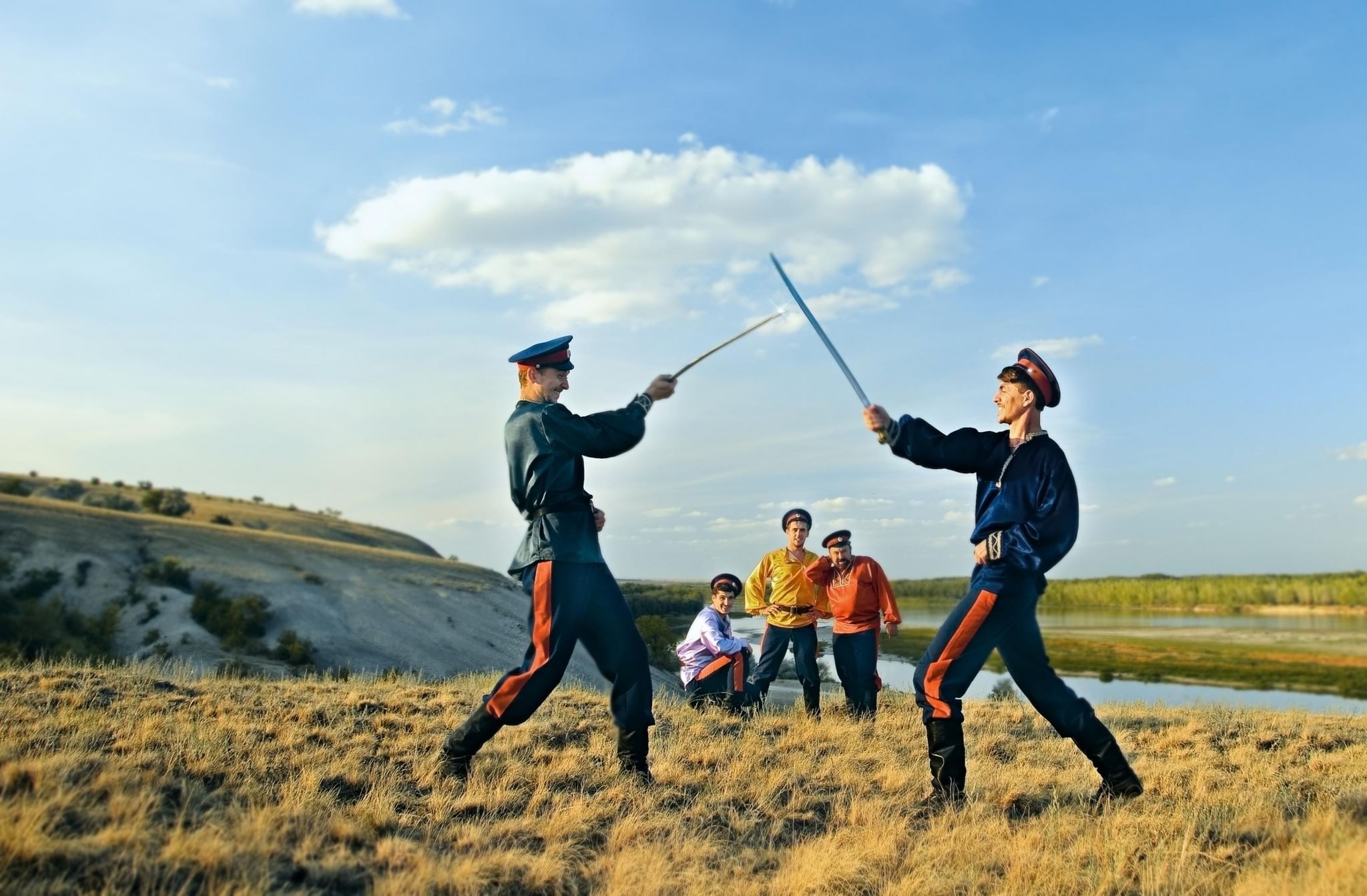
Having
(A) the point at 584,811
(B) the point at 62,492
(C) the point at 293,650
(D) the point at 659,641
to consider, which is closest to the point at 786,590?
(A) the point at 584,811

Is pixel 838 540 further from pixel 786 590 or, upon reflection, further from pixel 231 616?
Answer: pixel 231 616

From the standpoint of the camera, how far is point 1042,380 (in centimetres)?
547

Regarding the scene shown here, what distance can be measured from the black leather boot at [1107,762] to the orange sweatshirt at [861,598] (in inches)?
143

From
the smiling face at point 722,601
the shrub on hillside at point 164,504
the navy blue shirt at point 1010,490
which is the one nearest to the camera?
the navy blue shirt at point 1010,490

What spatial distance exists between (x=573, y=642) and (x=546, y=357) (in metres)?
1.60

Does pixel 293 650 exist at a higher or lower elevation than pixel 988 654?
lower

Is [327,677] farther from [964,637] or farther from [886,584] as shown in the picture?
[964,637]

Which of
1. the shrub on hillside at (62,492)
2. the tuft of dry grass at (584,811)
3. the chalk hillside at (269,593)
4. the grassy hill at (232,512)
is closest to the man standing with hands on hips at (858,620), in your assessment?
the tuft of dry grass at (584,811)

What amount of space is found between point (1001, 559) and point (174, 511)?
39.0 metres

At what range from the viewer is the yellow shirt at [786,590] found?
30.6ft

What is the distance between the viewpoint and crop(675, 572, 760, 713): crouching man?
9422 millimetres

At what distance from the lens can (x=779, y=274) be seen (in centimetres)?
641

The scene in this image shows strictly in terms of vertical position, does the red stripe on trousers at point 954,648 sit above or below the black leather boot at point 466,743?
above

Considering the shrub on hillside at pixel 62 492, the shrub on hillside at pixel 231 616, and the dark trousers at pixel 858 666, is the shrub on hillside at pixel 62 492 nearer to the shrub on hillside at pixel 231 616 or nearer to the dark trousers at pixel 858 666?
the shrub on hillside at pixel 231 616
